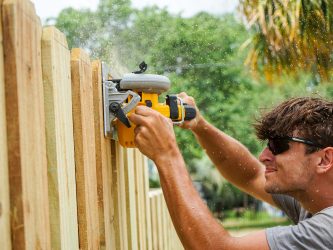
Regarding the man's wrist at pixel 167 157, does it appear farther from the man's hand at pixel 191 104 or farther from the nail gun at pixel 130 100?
the man's hand at pixel 191 104

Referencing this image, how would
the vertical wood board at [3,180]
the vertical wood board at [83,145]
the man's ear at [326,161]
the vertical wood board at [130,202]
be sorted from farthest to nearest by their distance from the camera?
the vertical wood board at [130,202]
the man's ear at [326,161]
the vertical wood board at [83,145]
the vertical wood board at [3,180]

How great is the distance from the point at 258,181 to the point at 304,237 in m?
1.21

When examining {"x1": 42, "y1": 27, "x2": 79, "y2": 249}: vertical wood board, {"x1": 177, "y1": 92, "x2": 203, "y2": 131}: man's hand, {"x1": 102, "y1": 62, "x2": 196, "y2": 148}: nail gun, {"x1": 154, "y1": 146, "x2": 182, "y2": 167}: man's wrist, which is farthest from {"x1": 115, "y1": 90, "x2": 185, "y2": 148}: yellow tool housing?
{"x1": 42, "y1": 27, "x2": 79, "y2": 249}: vertical wood board

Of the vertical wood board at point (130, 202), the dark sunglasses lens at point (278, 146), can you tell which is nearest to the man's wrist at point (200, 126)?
the vertical wood board at point (130, 202)

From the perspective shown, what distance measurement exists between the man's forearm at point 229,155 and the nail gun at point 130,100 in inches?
30.0

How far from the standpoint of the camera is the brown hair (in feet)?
7.92

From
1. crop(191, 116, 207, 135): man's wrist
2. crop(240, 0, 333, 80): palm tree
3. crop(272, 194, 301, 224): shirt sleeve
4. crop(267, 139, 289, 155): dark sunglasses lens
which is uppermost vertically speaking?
crop(240, 0, 333, 80): palm tree

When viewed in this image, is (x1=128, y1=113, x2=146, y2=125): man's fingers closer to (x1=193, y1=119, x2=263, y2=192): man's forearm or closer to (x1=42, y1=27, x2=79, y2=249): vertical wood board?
(x1=42, y1=27, x2=79, y2=249): vertical wood board

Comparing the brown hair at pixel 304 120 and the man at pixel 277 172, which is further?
the brown hair at pixel 304 120

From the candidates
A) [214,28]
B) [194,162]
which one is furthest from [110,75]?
[194,162]

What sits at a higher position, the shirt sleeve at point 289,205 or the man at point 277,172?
the man at point 277,172

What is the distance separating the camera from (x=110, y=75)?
250 centimetres

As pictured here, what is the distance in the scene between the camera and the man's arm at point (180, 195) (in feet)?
6.84

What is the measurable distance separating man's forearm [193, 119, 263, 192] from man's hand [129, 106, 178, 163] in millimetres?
872
